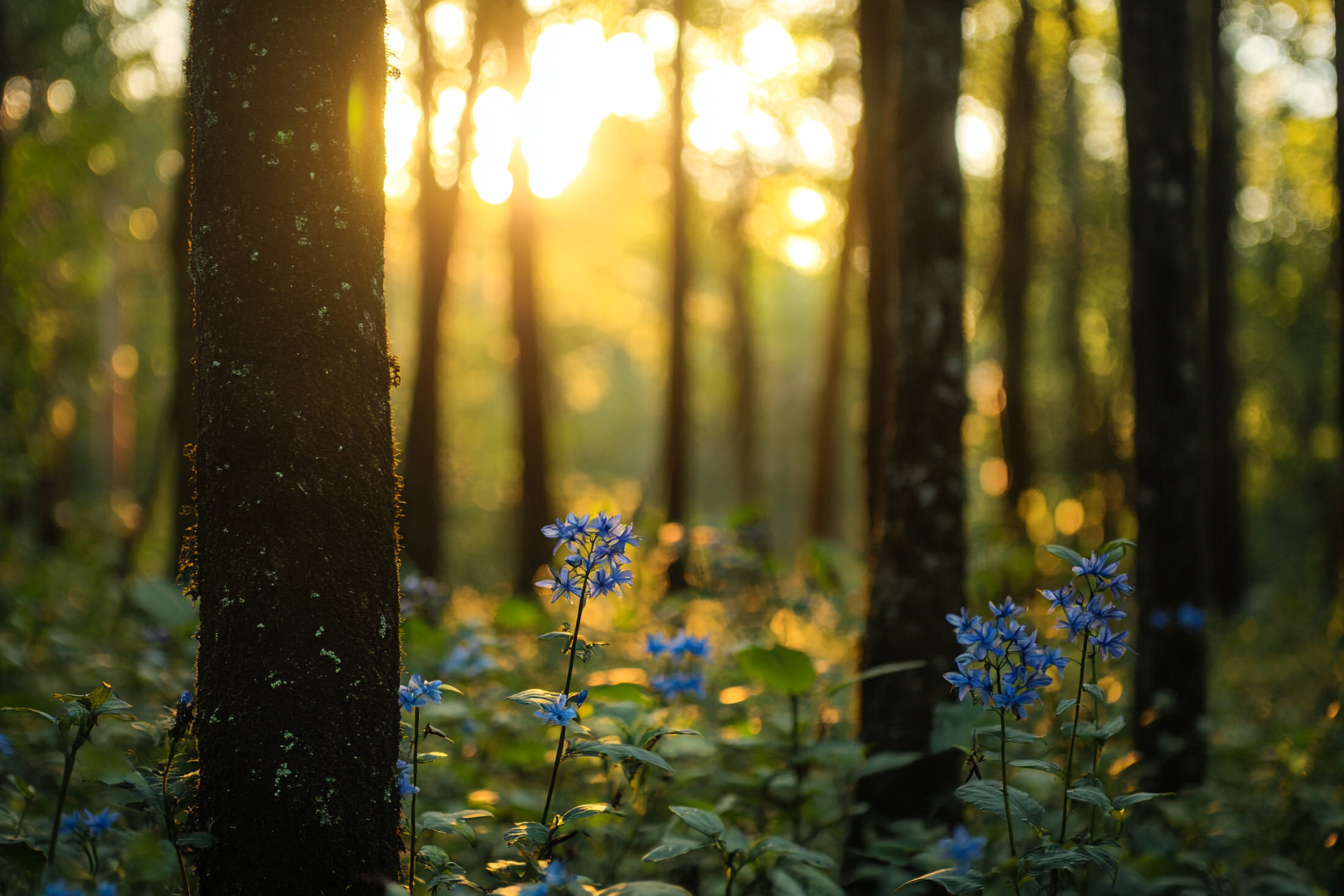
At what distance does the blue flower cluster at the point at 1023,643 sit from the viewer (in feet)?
7.00

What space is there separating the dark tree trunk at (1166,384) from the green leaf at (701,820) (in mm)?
3558

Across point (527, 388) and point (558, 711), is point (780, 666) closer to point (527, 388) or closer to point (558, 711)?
point (558, 711)

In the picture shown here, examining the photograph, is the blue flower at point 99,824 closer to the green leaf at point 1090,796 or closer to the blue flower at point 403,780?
the blue flower at point 403,780

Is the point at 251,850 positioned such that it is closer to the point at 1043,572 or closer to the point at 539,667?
the point at 539,667

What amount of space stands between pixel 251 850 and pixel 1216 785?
553 cm

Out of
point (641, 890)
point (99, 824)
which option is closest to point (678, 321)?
point (99, 824)

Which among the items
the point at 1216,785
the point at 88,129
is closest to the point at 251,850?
the point at 1216,785

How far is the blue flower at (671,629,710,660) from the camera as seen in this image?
3.16 meters

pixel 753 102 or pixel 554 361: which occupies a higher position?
pixel 753 102

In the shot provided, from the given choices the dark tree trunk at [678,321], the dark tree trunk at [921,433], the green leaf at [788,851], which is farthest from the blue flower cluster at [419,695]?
the dark tree trunk at [678,321]

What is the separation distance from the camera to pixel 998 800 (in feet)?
7.14

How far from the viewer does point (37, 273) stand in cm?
1189

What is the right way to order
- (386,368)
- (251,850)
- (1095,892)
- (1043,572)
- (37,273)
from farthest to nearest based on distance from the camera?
(37,273)
(1043,572)
(1095,892)
(386,368)
(251,850)

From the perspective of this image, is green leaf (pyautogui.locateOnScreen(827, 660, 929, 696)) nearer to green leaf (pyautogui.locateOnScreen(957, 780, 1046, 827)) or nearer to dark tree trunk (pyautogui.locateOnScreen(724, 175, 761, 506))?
green leaf (pyautogui.locateOnScreen(957, 780, 1046, 827))
